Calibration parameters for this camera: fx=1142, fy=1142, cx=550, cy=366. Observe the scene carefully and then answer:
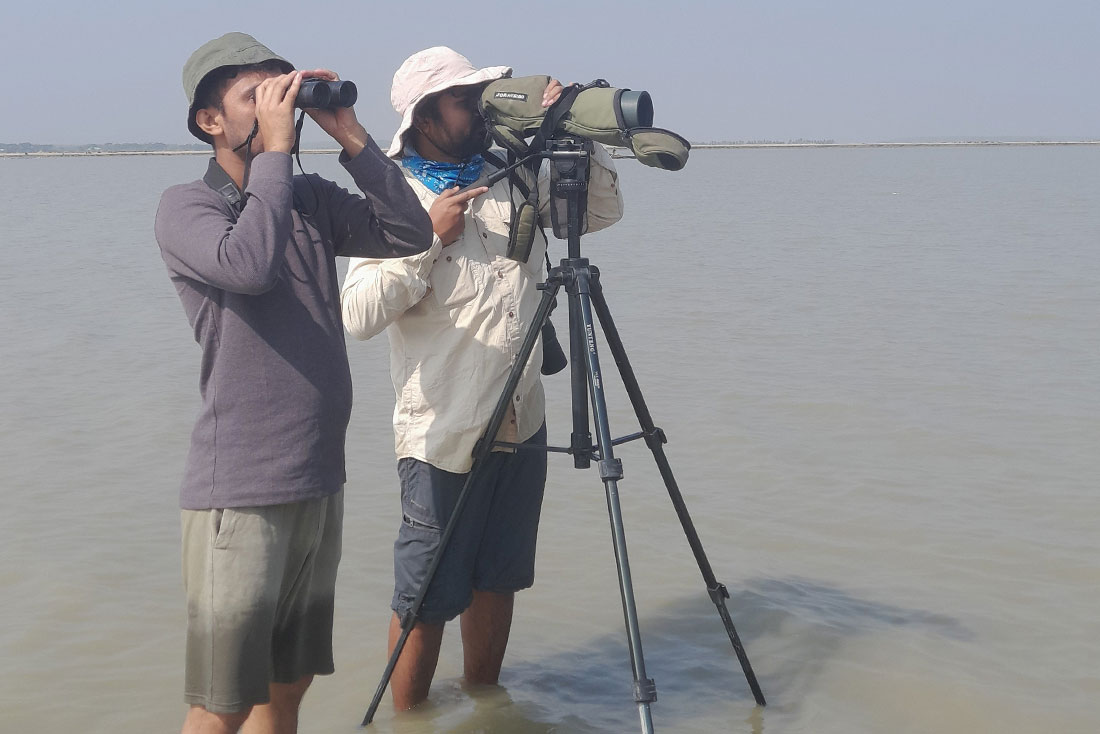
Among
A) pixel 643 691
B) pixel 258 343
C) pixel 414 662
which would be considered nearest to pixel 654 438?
pixel 643 691

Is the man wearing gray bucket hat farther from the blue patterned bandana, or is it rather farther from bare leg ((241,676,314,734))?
the blue patterned bandana

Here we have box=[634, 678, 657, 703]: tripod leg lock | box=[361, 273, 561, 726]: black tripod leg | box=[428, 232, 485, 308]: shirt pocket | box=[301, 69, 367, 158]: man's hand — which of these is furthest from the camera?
box=[428, 232, 485, 308]: shirt pocket

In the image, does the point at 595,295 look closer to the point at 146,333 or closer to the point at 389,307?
the point at 389,307

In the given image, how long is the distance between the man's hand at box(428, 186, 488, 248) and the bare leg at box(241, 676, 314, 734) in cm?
103

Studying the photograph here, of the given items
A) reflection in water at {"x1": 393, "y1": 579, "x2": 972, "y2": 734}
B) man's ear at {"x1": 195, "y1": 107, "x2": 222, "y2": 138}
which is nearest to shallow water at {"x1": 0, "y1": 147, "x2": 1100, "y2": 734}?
reflection in water at {"x1": 393, "y1": 579, "x2": 972, "y2": 734}

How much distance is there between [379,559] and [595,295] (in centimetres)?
215

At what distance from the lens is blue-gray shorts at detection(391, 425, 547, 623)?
110 inches

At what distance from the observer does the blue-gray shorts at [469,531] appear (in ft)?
9.13

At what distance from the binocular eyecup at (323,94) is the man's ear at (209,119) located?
0.18 m

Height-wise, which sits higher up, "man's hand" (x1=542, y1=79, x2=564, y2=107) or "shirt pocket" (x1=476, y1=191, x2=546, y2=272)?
"man's hand" (x1=542, y1=79, x2=564, y2=107)

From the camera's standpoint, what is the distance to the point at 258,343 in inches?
81.0

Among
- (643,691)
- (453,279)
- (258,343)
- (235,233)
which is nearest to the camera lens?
(235,233)

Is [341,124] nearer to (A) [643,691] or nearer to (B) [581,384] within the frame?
(B) [581,384]

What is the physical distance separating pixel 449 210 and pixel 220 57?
67 cm
